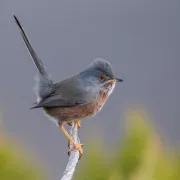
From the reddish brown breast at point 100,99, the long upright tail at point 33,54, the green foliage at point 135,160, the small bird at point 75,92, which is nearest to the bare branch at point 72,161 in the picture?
the small bird at point 75,92

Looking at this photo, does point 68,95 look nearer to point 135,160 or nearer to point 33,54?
point 33,54

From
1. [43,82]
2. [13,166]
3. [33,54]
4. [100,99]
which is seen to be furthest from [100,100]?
[13,166]

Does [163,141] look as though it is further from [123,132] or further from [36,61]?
[36,61]

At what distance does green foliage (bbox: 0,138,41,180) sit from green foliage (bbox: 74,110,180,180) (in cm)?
37

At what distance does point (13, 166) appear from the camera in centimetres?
460

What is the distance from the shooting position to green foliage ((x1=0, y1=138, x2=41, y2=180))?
180 inches

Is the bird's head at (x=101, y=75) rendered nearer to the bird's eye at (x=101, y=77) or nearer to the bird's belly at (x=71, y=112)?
the bird's eye at (x=101, y=77)

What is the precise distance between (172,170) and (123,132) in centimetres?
46

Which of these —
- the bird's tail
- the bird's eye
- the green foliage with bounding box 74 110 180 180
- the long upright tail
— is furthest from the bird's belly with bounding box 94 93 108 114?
the long upright tail

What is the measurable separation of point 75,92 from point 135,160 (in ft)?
2.43

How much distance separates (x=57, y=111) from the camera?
4.93 m

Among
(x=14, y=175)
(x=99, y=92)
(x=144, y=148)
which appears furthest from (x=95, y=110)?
(x=14, y=175)

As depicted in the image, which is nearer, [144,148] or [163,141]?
[144,148]

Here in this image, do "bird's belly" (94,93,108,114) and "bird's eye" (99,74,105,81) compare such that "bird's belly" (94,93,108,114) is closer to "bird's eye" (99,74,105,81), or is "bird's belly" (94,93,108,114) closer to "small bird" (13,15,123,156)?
"small bird" (13,15,123,156)
